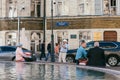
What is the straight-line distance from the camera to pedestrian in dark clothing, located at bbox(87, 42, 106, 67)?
19.8 m

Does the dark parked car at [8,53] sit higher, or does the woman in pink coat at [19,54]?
the woman in pink coat at [19,54]

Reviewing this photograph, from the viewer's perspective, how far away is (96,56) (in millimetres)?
19859

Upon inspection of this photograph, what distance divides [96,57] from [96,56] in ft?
0.21

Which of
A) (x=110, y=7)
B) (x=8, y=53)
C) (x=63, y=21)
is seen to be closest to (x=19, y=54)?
(x=8, y=53)

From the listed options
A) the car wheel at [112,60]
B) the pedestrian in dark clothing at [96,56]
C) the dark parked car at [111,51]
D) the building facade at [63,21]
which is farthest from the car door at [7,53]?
the pedestrian in dark clothing at [96,56]

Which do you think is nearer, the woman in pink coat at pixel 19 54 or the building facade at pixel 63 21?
the woman in pink coat at pixel 19 54

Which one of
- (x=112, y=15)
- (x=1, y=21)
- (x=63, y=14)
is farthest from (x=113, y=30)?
(x=1, y=21)

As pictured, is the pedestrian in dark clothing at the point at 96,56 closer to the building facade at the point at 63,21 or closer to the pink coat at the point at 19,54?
the pink coat at the point at 19,54

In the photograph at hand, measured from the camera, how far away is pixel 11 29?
53.6 meters

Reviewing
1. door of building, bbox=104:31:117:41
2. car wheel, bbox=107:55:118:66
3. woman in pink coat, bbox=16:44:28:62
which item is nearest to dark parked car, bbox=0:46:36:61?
car wheel, bbox=107:55:118:66

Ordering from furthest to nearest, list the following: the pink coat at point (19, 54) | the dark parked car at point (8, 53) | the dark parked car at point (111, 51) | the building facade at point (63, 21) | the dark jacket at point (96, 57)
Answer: the building facade at point (63, 21) → the dark parked car at point (8, 53) → the dark parked car at point (111, 51) → the pink coat at point (19, 54) → the dark jacket at point (96, 57)

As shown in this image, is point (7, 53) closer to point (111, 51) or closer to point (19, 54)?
point (111, 51)

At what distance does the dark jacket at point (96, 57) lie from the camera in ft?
64.8

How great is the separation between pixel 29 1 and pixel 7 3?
2628 millimetres
